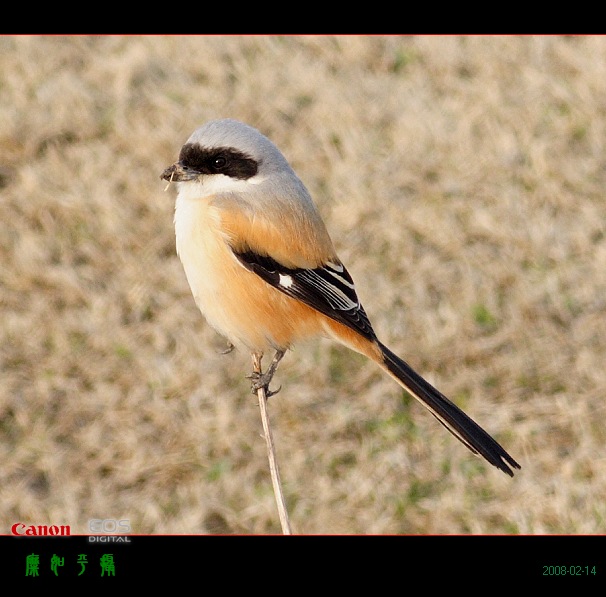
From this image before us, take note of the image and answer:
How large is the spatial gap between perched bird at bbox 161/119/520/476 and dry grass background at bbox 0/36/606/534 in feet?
5.37

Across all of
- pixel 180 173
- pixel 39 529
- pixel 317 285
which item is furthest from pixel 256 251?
pixel 39 529

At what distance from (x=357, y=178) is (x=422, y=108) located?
91cm

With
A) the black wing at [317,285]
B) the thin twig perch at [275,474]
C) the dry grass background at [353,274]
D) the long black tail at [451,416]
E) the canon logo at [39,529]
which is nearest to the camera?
the thin twig perch at [275,474]

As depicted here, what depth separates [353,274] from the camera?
608 cm

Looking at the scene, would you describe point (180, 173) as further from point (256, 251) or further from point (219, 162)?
point (256, 251)

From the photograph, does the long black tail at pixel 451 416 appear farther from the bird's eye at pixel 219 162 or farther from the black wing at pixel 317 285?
the bird's eye at pixel 219 162

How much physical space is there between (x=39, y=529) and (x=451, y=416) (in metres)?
2.15

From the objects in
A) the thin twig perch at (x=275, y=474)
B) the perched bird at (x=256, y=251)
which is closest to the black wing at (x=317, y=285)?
the perched bird at (x=256, y=251)

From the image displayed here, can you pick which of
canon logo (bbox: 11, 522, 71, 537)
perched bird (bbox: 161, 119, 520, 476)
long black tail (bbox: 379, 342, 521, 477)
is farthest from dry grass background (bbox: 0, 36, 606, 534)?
perched bird (bbox: 161, 119, 520, 476)

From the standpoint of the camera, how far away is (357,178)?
6629 millimetres

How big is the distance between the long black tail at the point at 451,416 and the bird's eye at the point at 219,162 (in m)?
0.92

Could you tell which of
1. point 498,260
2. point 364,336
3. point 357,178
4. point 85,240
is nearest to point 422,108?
point 357,178

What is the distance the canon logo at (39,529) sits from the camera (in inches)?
183

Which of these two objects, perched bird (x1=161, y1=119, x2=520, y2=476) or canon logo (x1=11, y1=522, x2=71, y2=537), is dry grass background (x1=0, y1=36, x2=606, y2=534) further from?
perched bird (x1=161, y1=119, x2=520, y2=476)
